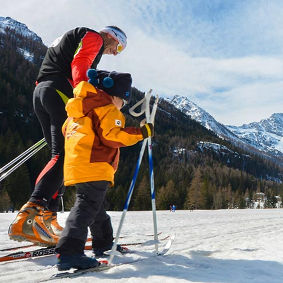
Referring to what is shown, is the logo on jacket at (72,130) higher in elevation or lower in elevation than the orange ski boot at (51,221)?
higher

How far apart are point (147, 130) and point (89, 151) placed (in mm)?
499

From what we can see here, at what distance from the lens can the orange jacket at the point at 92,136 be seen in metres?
2.21

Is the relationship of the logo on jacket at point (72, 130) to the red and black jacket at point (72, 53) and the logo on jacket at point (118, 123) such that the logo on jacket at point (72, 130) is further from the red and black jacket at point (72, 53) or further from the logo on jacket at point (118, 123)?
the red and black jacket at point (72, 53)

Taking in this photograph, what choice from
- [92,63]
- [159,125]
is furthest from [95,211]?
[159,125]

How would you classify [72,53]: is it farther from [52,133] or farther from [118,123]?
[118,123]

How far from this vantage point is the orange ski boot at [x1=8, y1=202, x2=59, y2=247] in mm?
2498

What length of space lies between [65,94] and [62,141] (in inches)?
18.8

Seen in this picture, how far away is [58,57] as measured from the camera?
3033 mm

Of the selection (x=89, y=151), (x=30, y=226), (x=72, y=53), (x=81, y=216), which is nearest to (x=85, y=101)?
(x=89, y=151)

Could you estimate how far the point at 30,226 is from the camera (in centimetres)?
254

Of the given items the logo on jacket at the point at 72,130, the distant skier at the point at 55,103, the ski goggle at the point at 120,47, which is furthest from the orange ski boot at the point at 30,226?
the ski goggle at the point at 120,47

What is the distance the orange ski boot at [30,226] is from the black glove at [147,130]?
1117 mm

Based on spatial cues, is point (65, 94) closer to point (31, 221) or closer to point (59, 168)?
point (59, 168)

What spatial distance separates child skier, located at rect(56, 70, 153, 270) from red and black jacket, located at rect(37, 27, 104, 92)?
0.43 meters
